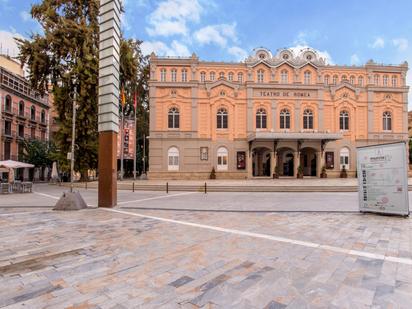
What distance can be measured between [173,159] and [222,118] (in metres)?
7.32

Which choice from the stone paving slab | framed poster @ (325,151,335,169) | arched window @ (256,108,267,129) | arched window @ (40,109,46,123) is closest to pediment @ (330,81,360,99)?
framed poster @ (325,151,335,169)

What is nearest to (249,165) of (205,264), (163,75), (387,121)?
(163,75)

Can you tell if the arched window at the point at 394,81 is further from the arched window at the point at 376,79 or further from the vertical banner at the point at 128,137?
the vertical banner at the point at 128,137

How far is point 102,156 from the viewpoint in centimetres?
1070

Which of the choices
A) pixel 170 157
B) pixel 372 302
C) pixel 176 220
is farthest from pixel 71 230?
pixel 170 157

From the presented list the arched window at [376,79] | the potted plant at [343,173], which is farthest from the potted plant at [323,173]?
the arched window at [376,79]

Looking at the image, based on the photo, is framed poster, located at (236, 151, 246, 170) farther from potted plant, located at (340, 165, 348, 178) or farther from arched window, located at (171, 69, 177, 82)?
arched window, located at (171, 69, 177, 82)

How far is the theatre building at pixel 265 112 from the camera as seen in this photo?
99.0ft

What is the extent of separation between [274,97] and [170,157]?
13815 mm

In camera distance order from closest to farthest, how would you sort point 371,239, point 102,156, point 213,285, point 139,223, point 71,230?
point 213,285 → point 371,239 → point 71,230 → point 139,223 → point 102,156

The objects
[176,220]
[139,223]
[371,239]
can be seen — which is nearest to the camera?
[371,239]

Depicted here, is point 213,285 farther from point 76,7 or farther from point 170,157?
point 76,7

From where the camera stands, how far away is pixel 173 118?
30.6m

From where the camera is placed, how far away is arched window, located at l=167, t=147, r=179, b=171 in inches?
1187
